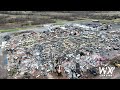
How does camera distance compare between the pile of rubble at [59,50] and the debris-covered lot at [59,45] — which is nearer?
the debris-covered lot at [59,45]

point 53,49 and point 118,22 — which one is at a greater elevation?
point 118,22

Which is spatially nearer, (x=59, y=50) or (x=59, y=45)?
(x=59, y=50)

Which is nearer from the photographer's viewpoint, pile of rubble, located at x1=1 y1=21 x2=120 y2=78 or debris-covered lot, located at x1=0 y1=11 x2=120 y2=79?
debris-covered lot, located at x1=0 y1=11 x2=120 y2=79
